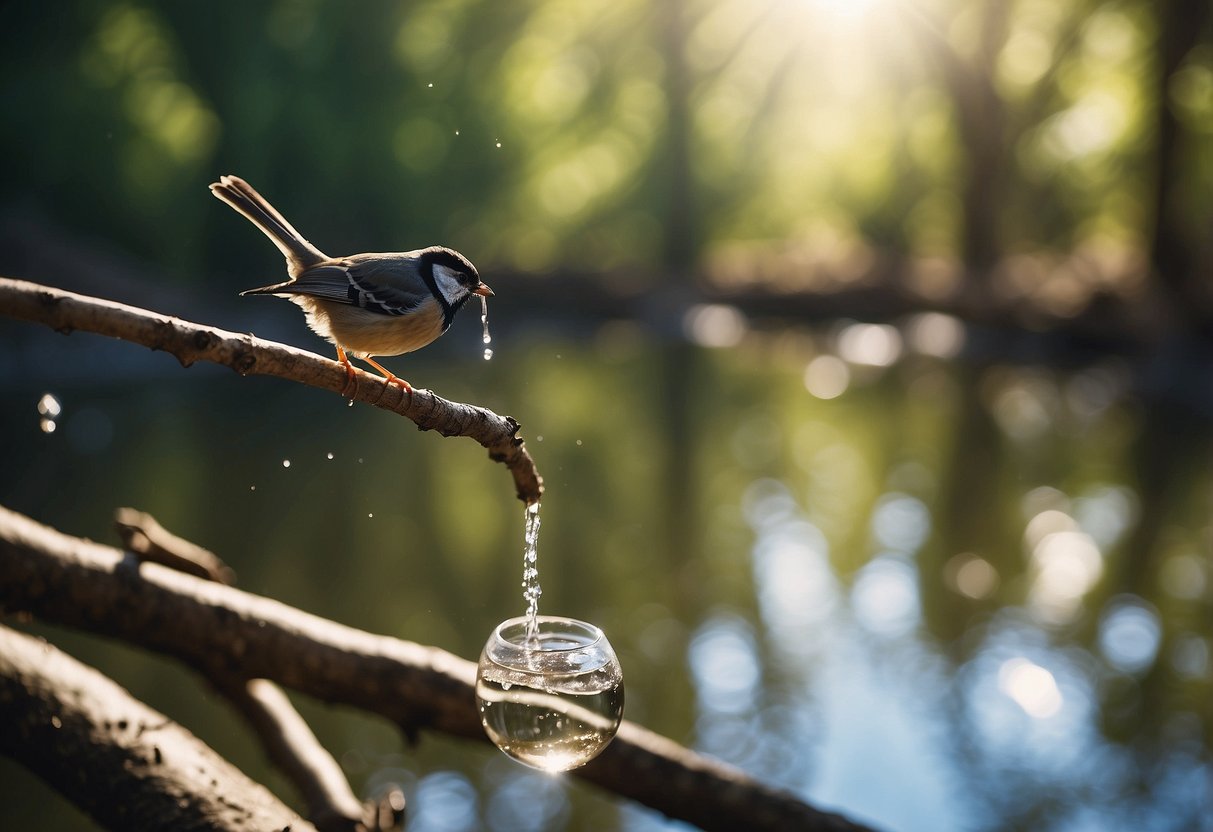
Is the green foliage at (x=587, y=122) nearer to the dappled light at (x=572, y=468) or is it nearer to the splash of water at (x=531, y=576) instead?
the dappled light at (x=572, y=468)

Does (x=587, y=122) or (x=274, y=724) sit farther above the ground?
(x=587, y=122)

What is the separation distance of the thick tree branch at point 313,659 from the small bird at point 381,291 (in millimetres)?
836

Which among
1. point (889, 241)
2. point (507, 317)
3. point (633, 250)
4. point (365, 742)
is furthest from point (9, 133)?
point (889, 241)

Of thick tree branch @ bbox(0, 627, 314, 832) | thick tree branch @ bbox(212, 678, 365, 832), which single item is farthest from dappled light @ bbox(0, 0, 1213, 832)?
thick tree branch @ bbox(0, 627, 314, 832)

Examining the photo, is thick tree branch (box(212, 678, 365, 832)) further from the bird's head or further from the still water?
the bird's head

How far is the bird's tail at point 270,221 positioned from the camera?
2.07 meters

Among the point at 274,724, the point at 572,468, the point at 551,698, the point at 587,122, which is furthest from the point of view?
the point at 587,122

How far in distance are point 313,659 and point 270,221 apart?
1.14m

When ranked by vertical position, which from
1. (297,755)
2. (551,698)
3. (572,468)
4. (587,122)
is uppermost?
(587,122)

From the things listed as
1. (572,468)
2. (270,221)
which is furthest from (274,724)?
(572,468)

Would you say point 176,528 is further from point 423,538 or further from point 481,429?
point 481,429

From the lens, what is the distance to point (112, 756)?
2.31m

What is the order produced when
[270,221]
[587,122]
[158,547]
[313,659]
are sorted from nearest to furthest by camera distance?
[270,221] < [313,659] < [158,547] < [587,122]

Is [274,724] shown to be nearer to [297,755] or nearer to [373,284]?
[297,755]
